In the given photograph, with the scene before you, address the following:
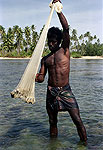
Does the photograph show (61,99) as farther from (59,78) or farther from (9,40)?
(9,40)

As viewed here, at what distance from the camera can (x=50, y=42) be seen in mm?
4504

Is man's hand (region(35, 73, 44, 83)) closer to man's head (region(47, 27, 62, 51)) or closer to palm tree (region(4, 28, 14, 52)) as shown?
man's head (region(47, 27, 62, 51))

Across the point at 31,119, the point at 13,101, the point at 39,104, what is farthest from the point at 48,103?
the point at 13,101

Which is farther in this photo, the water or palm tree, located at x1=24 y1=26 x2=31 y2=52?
palm tree, located at x1=24 y1=26 x2=31 y2=52

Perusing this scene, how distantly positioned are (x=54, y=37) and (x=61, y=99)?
1.13 metres

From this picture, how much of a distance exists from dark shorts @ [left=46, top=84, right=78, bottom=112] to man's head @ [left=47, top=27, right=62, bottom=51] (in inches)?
30.8

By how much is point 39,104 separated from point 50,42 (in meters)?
4.41

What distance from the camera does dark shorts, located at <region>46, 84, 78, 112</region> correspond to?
4.39 metres

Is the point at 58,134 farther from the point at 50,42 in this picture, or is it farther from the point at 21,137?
the point at 50,42

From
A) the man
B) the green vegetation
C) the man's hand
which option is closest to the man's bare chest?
the man

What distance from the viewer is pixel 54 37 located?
14.6ft

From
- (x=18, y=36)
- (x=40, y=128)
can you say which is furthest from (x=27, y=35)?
(x=40, y=128)

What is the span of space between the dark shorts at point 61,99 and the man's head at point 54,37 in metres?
0.78

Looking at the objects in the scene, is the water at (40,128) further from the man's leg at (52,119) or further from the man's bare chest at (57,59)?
the man's bare chest at (57,59)
